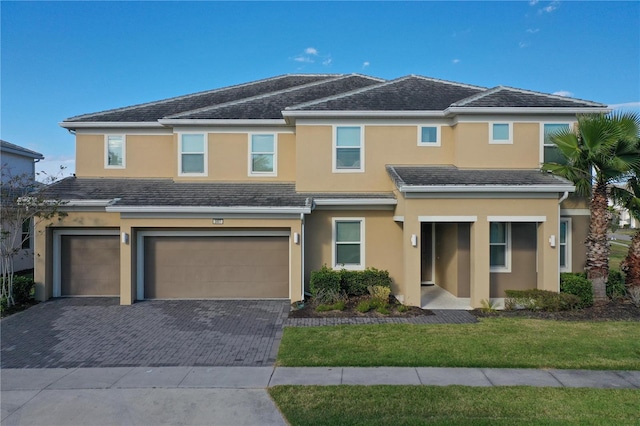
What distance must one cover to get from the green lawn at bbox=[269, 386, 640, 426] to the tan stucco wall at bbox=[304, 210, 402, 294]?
23.5ft

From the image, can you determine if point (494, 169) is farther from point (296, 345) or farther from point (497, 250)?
point (296, 345)

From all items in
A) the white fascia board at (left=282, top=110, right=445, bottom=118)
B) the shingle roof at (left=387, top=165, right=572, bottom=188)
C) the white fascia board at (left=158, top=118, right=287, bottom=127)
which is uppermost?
the white fascia board at (left=282, top=110, right=445, bottom=118)

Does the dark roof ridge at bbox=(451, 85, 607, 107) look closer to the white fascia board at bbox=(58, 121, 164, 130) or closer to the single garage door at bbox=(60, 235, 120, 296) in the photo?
the white fascia board at bbox=(58, 121, 164, 130)

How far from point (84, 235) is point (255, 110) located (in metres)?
7.37

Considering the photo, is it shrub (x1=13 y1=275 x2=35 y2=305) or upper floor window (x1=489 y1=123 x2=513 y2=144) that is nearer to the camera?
shrub (x1=13 y1=275 x2=35 y2=305)

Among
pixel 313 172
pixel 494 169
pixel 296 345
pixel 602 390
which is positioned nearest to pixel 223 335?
pixel 296 345

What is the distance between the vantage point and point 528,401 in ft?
19.7

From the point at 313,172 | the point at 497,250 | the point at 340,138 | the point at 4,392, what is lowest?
the point at 4,392

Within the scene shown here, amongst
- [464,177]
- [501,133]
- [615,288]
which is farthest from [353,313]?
[615,288]

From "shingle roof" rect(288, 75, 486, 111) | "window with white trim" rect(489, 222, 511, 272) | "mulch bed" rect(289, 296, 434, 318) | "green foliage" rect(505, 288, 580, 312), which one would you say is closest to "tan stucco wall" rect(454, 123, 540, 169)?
"shingle roof" rect(288, 75, 486, 111)

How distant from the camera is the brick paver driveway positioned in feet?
26.7

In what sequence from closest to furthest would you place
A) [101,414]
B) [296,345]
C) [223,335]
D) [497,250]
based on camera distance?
[101,414] → [296,345] → [223,335] → [497,250]

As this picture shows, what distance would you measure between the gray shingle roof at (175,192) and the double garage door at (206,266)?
136 centimetres

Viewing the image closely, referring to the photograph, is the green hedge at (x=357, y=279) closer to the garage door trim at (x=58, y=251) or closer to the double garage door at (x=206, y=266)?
the double garage door at (x=206, y=266)
